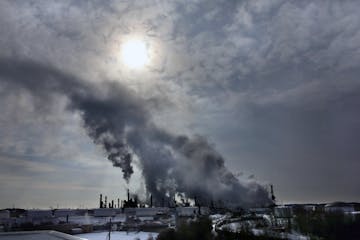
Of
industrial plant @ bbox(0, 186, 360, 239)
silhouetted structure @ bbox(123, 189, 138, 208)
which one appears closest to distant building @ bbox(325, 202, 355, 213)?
industrial plant @ bbox(0, 186, 360, 239)

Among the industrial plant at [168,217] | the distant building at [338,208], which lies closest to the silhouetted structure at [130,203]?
the industrial plant at [168,217]

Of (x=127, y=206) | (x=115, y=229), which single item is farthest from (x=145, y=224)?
(x=127, y=206)

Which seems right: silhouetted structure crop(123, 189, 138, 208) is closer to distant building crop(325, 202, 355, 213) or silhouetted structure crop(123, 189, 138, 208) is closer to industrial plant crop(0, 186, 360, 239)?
industrial plant crop(0, 186, 360, 239)

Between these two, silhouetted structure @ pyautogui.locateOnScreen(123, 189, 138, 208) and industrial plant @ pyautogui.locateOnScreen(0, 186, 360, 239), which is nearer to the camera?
industrial plant @ pyautogui.locateOnScreen(0, 186, 360, 239)

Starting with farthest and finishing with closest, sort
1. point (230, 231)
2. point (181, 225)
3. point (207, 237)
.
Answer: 1. point (181, 225)
2. point (207, 237)
3. point (230, 231)

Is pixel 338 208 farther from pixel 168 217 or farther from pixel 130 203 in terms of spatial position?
pixel 130 203

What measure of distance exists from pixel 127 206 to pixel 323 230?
Answer: 113624 mm

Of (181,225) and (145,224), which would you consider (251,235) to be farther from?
(145,224)

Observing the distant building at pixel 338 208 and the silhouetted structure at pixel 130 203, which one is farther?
the silhouetted structure at pixel 130 203

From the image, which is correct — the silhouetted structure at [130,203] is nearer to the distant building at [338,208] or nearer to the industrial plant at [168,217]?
the industrial plant at [168,217]

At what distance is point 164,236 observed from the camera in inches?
1634

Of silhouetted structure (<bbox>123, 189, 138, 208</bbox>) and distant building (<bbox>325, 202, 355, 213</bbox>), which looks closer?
distant building (<bbox>325, 202, 355, 213</bbox>)

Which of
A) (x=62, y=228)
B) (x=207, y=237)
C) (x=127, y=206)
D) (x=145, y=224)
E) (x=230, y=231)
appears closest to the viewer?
(x=230, y=231)

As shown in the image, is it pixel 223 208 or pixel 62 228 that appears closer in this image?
A: pixel 62 228
